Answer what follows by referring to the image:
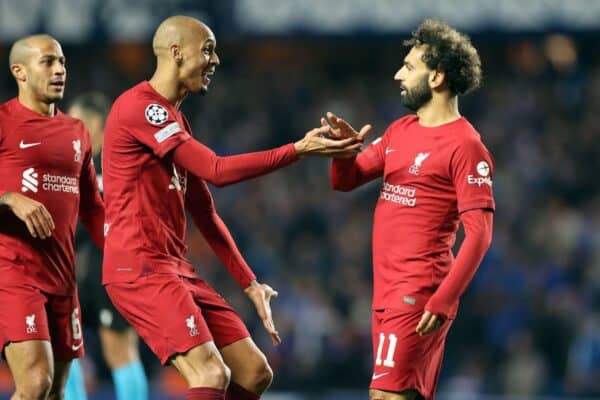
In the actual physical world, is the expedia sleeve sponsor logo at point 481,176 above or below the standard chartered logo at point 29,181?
above

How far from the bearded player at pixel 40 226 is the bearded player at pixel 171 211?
1.40ft

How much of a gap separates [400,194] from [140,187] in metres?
1.25

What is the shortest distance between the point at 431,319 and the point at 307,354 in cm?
695

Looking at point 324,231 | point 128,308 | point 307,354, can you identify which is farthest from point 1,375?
point 128,308

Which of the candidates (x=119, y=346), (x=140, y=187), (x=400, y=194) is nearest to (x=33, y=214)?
(x=140, y=187)

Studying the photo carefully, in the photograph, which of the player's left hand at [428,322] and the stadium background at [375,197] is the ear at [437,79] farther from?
the stadium background at [375,197]

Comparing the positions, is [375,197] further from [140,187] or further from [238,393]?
[140,187]

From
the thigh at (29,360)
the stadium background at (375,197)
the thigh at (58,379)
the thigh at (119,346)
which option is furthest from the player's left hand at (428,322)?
the stadium background at (375,197)

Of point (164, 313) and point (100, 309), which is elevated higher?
point (164, 313)

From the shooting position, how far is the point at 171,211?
6.01 meters

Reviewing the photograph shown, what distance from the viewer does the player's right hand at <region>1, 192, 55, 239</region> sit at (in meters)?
5.97

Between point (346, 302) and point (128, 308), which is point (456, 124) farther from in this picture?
point (346, 302)

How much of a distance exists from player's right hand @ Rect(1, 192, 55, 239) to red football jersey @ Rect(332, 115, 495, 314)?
5.19 ft

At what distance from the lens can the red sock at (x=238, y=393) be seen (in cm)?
619
